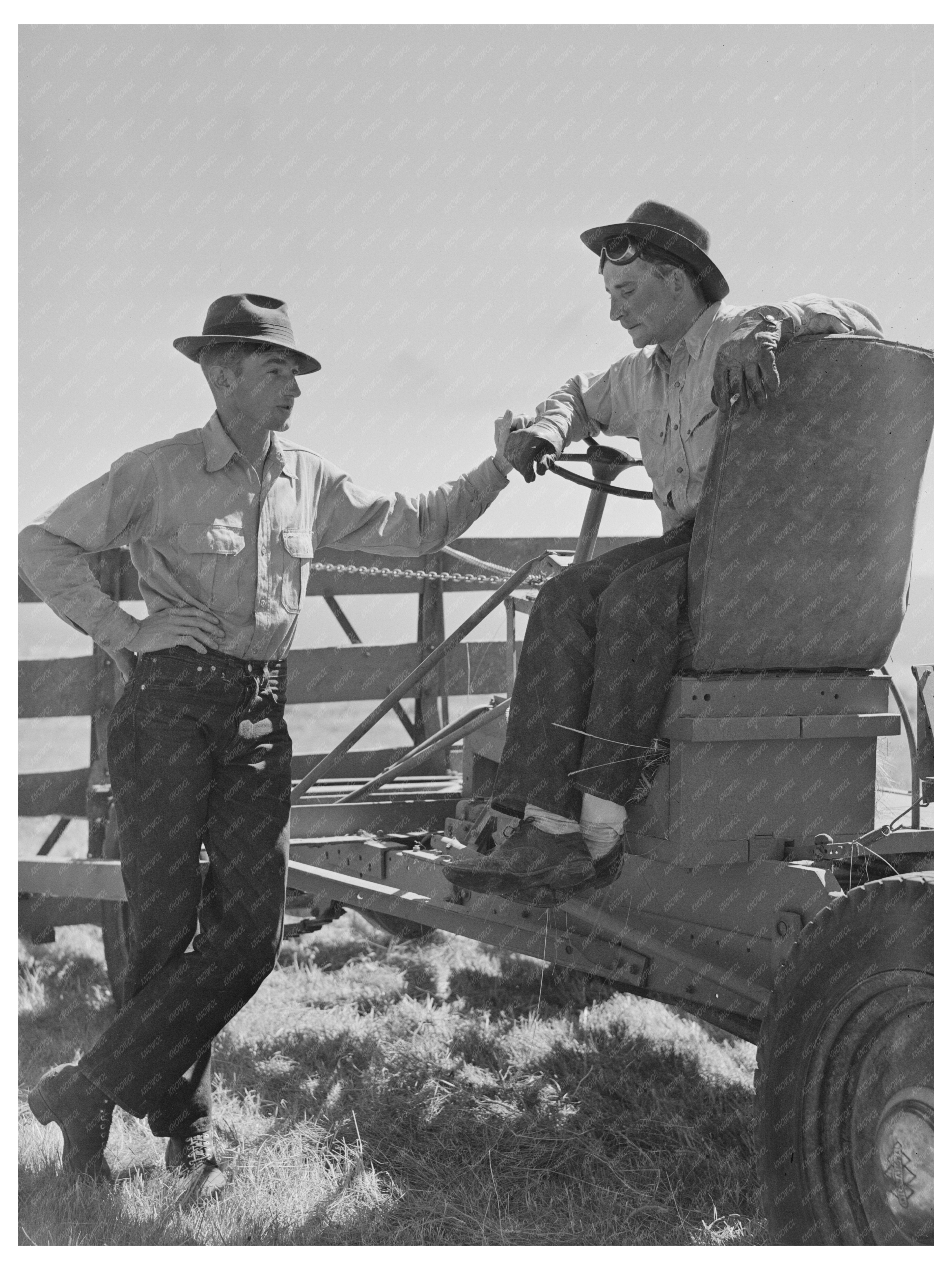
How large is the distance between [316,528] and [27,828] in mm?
→ 6290

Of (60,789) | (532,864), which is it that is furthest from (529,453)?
(60,789)

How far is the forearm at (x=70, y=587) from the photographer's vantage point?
3.37m

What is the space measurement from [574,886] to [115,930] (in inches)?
113

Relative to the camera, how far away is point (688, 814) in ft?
9.82

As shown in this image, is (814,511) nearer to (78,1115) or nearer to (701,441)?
(701,441)

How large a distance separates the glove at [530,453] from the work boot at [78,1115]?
2047 mm

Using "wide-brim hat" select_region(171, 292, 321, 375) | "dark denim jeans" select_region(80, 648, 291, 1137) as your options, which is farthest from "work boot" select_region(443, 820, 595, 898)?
"wide-brim hat" select_region(171, 292, 321, 375)

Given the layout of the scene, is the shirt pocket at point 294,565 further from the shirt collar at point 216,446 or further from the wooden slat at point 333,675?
the wooden slat at point 333,675

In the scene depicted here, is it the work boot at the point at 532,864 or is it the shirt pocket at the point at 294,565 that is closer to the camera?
the work boot at the point at 532,864

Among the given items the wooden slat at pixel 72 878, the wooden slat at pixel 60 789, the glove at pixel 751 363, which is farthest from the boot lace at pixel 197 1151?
the glove at pixel 751 363

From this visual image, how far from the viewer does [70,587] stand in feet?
11.2

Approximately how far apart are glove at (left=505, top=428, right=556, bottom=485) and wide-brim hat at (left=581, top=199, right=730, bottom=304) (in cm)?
56

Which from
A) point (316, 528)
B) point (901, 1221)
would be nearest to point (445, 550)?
point (316, 528)

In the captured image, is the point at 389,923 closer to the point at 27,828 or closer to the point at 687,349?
the point at 687,349
